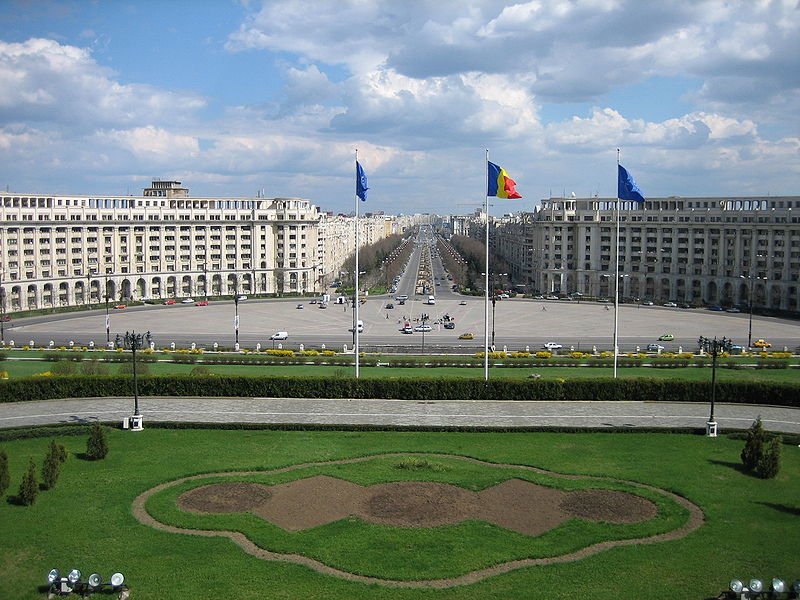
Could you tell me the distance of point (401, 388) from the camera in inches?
1729

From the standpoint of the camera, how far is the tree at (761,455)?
2950 centimetres

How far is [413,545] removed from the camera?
23.2 meters

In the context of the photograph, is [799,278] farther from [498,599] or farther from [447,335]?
[498,599]

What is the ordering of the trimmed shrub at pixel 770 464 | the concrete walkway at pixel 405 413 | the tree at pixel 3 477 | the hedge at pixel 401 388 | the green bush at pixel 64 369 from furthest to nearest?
the green bush at pixel 64 369 → the hedge at pixel 401 388 → the concrete walkway at pixel 405 413 → the trimmed shrub at pixel 770 464 → the tree at pixel 3 477

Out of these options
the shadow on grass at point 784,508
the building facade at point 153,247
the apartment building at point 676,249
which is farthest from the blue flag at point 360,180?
the building facade at point 153,247

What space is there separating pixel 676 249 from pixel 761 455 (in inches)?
3542

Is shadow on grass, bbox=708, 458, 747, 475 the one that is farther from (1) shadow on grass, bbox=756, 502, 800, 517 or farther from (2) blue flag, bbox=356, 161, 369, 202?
(2) blue flag, bbox=356, 161, 369, 202

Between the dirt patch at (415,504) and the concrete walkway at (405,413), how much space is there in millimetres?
9277

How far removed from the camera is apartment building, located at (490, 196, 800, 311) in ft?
334

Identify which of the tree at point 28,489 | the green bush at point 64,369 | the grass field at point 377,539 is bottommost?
the grass field at point 377,539

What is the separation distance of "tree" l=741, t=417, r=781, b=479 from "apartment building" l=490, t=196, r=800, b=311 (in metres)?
63.6

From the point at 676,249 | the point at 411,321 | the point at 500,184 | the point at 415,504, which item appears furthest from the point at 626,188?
the point at 676,249

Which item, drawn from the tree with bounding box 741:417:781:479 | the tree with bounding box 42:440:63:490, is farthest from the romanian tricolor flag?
the tree with bounding box 42:440:63:490

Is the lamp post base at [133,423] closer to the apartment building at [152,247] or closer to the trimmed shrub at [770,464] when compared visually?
the trimmed shrub at [770,464]
